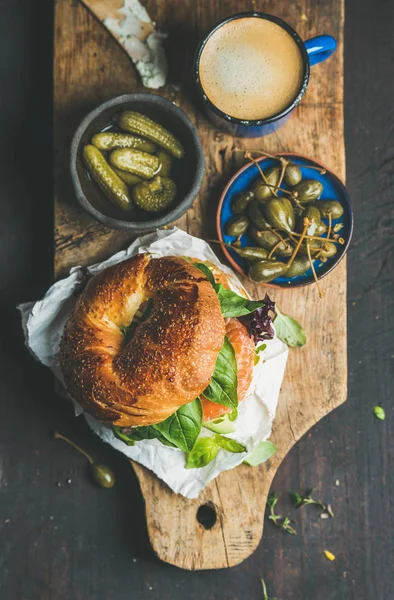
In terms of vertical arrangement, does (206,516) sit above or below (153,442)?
below

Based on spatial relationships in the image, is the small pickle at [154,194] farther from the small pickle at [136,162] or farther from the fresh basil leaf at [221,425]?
the fresh basil leaf at [221,425]

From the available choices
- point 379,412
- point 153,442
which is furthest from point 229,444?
point 379,412

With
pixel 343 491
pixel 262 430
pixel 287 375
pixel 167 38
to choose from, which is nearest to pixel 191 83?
pixel 167 38

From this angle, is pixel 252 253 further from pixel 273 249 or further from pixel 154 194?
pixel 154 194

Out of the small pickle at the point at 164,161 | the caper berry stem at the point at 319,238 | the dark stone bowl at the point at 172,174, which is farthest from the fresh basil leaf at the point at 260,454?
the small pickle at the point at 164,161

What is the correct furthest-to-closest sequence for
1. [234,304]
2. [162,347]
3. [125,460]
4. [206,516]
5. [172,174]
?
[125,460]
[206,516]
[172,174]
[234,304]
[162,347]

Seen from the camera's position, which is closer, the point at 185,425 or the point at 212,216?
the point at 185,425

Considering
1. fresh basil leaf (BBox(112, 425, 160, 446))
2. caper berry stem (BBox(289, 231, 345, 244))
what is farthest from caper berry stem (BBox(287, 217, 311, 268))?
fresh basil leaf (BBox(112, 425, 160, 446))

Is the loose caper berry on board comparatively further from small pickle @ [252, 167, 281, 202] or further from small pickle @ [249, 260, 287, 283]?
small pickle @ [252, 167, 281, 202]
